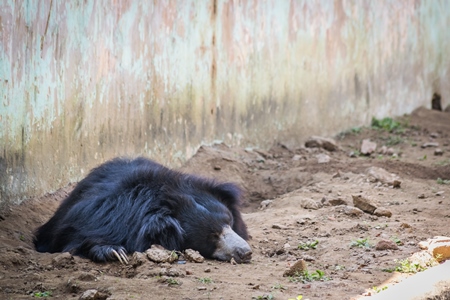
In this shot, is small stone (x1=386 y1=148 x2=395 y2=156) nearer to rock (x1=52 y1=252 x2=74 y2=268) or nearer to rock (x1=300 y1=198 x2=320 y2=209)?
rock (x1=300 y1=198 x2=320 y2=209)

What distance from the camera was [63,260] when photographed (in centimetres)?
425

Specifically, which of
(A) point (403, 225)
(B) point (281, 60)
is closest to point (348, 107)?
(B) point (281, 60)

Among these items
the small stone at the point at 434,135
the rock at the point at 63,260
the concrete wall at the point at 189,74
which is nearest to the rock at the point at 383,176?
the concrete wall at the point at 189,74

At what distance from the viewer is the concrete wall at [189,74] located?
5.33m

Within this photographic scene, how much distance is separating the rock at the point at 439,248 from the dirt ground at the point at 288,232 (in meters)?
0.10

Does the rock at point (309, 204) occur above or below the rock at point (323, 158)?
below

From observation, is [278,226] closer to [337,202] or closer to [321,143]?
[337,202]

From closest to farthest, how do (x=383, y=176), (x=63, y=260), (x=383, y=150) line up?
1. (x=63, y=260)
2. (x=383, y=176)
3. (x=383, y=150)

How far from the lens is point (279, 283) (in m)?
3.95

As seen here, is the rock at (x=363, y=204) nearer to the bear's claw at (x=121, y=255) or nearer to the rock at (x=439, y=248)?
the rock at (x=439, y=248)

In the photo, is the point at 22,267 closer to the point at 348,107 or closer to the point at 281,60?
the point at 281,60

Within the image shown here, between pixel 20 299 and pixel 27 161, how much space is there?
1947 millimetres

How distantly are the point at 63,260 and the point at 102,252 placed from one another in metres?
0.28

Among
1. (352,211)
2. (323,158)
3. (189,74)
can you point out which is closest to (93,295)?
(352,211)
